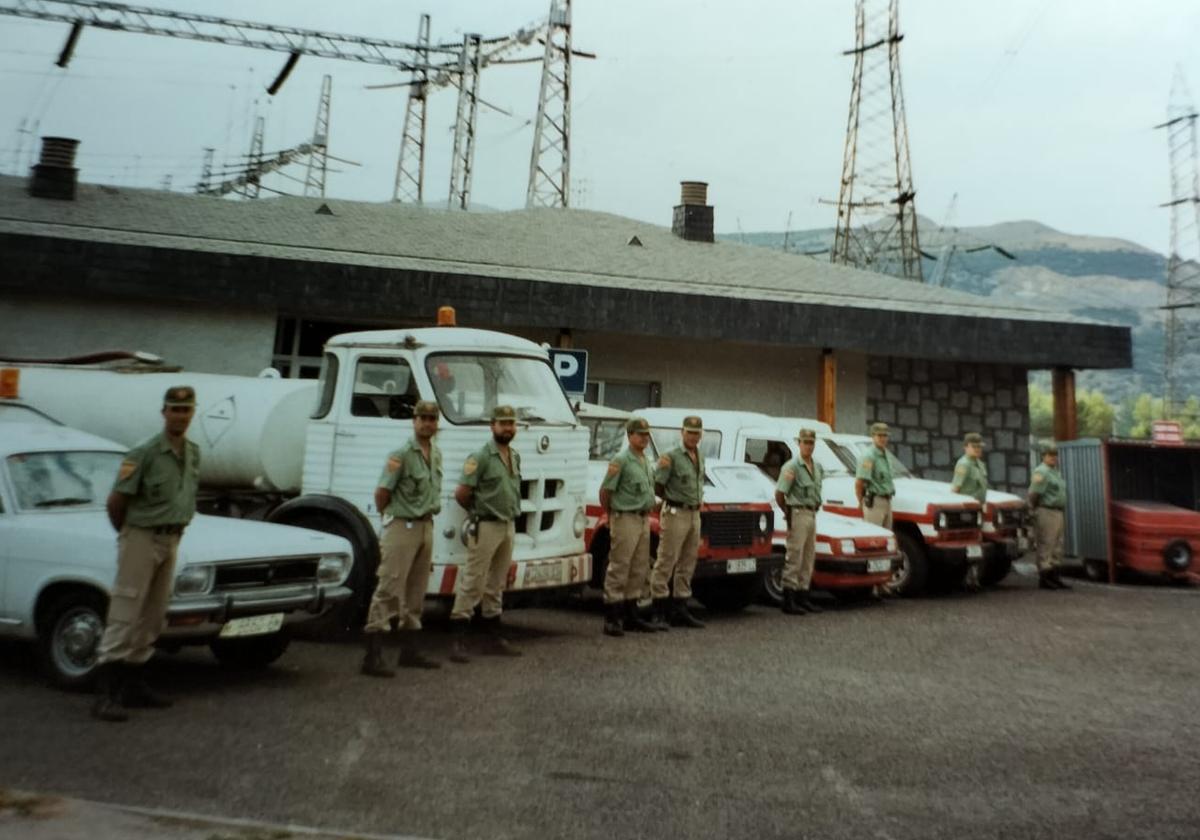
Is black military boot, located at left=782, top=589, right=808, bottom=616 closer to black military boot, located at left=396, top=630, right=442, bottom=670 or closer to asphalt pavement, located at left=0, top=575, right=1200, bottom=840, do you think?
asphalt pavement, located at left=0, top=575, right=1200, bottom=840

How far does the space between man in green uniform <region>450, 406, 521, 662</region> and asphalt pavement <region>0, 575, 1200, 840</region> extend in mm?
412

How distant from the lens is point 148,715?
6066 mm

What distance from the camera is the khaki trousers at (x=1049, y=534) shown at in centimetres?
1430

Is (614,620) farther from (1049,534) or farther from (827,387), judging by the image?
(827,387)

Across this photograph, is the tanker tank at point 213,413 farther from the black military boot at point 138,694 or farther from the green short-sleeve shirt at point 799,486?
the green short-sleeve shirt at point 799,486

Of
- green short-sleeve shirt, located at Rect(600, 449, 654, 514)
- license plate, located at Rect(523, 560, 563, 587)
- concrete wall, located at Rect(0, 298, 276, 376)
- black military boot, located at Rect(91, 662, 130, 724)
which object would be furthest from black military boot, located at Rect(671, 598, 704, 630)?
concrete wall, located at Rect(0, 298, 276, 376)

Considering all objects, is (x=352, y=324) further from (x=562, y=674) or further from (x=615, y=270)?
(x=562, y=674)

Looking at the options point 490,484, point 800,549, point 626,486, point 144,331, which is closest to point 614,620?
point 626,486

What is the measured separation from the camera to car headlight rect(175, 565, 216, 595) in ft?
21.0

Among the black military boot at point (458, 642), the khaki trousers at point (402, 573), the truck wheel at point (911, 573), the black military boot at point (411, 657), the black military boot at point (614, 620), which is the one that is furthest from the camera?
the truck wheel at point (911, 573)

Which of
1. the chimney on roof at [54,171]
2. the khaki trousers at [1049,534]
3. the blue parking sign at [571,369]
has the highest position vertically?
the chimney on roof at [54,171]

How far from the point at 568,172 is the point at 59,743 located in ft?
89.2

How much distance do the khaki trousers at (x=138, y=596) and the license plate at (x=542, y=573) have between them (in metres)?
3.09

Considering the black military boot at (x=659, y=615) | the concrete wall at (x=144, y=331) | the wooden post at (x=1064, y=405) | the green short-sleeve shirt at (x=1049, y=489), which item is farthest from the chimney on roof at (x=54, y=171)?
the wooden post at (x=1064, y=405)
